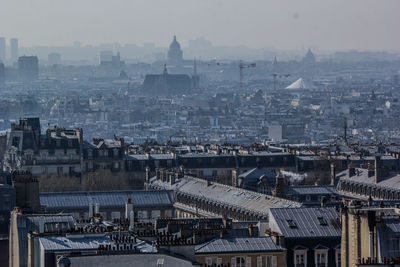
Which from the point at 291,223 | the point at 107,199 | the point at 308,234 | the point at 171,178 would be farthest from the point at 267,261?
the point at 171,178

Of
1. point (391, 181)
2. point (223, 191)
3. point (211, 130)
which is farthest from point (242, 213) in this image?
point (211, 130)

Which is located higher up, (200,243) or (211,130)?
(200,243)

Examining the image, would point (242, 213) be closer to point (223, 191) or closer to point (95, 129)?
point (223, 191)

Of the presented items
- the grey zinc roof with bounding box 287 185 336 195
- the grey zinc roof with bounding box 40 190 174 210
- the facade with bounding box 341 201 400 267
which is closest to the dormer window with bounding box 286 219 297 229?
the facade with bounding box 341 201 400 267

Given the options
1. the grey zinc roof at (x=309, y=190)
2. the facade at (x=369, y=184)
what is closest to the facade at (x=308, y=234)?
the grey zinc roof at (x=309, y=190)

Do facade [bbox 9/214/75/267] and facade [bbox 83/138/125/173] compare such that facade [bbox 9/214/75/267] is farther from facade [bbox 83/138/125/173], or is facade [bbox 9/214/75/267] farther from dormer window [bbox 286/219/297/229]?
facade [bbox 83/138/125/173]

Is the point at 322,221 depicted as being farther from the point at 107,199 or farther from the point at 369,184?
the point at 369,184

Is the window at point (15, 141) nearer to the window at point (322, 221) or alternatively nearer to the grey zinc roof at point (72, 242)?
the window at point (322, 221)
